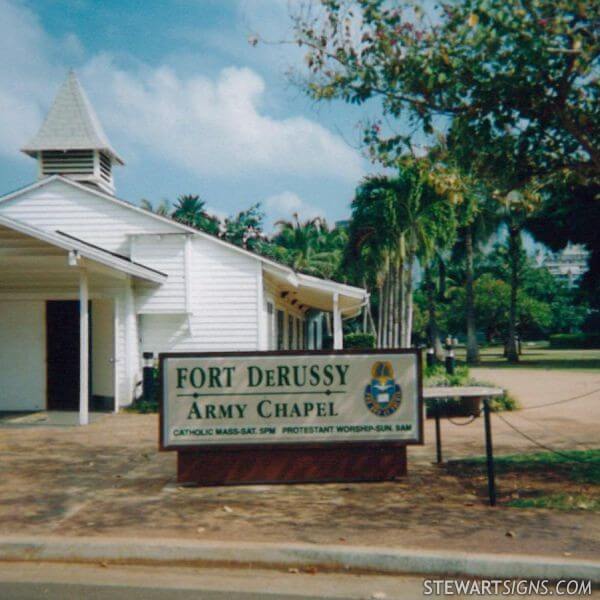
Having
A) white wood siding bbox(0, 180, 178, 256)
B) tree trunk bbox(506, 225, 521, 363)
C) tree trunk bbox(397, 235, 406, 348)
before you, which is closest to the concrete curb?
white wood siding bbox(0, 180, 178, 256)

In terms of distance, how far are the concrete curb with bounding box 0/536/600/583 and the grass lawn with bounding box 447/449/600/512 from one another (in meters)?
1.90

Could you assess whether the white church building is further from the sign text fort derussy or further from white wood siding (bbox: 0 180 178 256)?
the sign text fort derussy

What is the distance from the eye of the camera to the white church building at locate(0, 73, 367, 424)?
16234 mm

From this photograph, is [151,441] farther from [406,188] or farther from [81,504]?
[406,188]

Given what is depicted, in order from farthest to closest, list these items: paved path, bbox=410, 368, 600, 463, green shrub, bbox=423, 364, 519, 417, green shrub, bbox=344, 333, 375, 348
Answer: green shrub, bbox=344, 333, 375, 348 < green shrub, bbox=423, 364, 519, 417 < paved path, bbox=410, 368, 600, 463

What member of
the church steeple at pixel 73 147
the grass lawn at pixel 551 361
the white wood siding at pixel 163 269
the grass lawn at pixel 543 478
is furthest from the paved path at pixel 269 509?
the grass lawn at pixel 551 361

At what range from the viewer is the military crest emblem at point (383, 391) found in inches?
330

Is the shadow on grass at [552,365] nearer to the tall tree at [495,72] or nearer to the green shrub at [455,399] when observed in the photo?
the green shrub at [455,399]

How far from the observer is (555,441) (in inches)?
449

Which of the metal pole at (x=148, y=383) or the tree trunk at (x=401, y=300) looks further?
the tree trunk at (x=401, y=300)

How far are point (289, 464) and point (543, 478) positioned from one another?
290cm

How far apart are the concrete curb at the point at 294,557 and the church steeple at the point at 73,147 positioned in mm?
13882

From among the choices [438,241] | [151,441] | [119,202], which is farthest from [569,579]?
[438,241]

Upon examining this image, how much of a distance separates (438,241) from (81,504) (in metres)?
28.5
